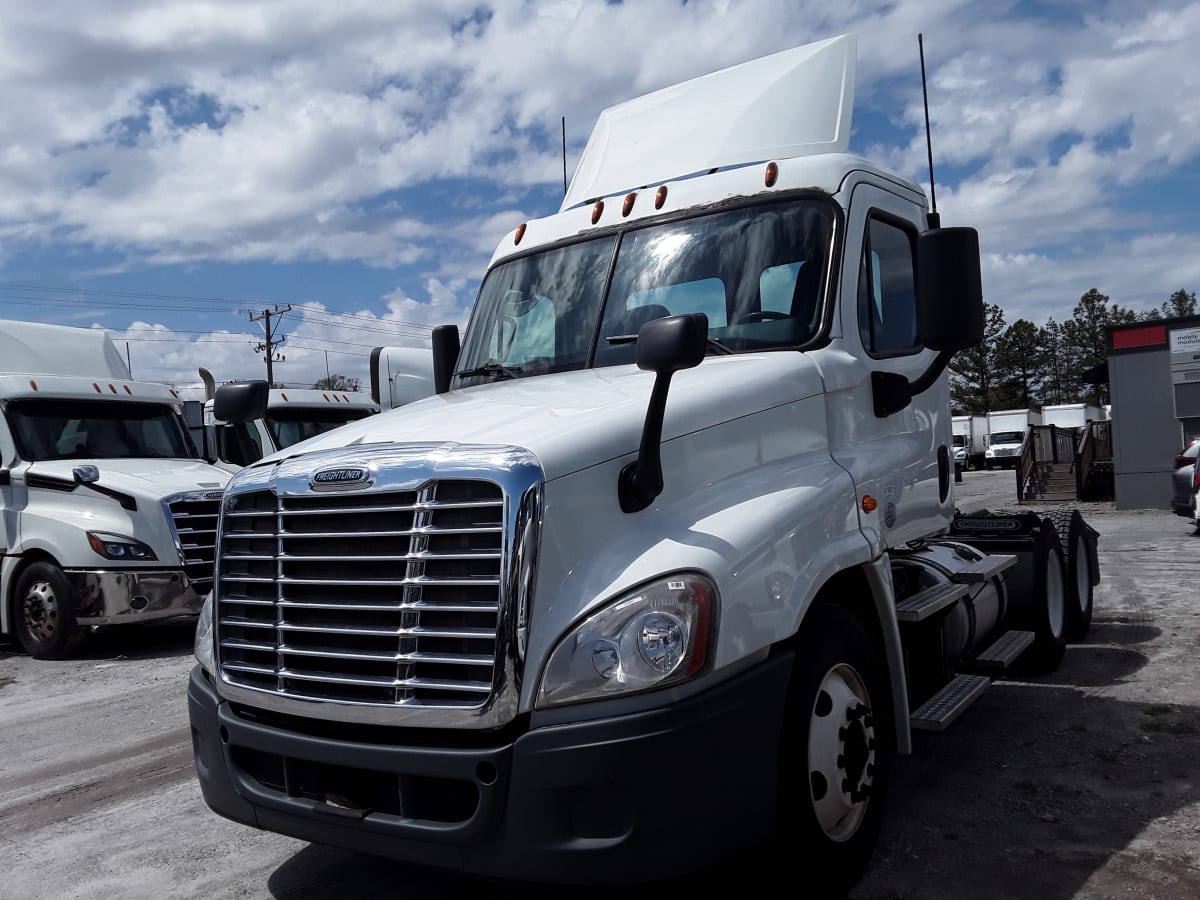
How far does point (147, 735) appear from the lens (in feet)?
20.7

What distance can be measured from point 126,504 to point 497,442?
23.2 feet

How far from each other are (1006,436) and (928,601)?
50.9m

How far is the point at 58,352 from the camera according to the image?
10.8 m

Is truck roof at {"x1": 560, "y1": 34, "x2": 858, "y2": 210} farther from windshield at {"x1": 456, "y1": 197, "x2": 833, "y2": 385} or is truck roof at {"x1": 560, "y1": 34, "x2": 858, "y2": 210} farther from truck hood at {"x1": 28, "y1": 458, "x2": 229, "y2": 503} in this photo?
truck hood at {"x1": 28, "y1": 458, "x2": 229, "y2": 503}

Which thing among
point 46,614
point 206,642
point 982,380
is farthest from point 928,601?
point 982,380

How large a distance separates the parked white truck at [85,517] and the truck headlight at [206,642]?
18.5ft

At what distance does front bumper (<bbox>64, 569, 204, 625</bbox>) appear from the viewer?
886cm

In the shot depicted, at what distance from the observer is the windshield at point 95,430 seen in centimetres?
970

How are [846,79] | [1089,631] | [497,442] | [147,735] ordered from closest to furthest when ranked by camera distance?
[497,442] < [846,79] < [147,735] < [1089,631]

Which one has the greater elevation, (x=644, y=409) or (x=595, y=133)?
(x=595, y=133)

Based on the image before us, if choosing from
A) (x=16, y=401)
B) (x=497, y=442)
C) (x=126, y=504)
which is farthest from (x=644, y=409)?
(x=16, y=401)

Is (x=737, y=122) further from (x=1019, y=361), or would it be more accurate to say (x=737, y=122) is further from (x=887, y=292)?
(x=1019, y=361)

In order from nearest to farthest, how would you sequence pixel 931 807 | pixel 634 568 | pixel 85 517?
pixel 634 568
pixel 931 807
pixel 85 517

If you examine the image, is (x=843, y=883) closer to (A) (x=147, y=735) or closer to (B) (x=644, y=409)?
(B) (x=644, y=409)
